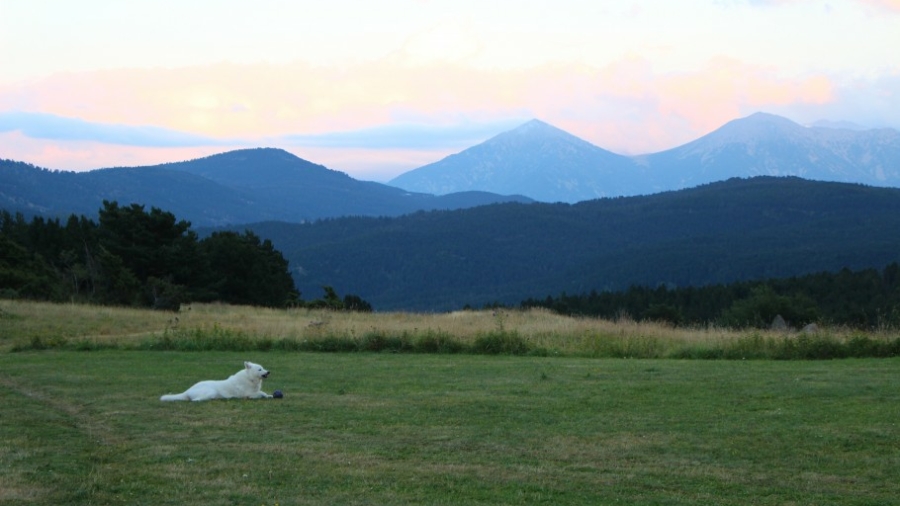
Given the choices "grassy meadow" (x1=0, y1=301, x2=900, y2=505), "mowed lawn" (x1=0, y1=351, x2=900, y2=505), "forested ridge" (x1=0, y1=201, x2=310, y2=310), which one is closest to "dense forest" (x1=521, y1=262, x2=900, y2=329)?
"forested ridge" (x1=0, y1=201, x2=310, y2=310)

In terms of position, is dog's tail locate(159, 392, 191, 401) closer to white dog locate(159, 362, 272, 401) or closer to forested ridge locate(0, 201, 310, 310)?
white dog locate(159, 362, 272, 401)

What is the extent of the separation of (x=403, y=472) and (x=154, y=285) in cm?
3863

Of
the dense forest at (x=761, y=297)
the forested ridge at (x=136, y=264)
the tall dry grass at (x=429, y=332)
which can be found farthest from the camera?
the dense forest at (x=761, y=297)

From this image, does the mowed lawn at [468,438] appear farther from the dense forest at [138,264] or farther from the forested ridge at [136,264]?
the dense forest at [138,264]

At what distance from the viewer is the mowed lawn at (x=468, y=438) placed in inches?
328

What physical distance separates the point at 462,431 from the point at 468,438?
0.46m

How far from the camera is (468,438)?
10.8 m

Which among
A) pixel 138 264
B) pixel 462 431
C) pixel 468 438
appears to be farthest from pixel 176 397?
pixel 138 264

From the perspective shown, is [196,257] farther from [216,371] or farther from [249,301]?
[216,371]

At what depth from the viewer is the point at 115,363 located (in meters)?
20.0

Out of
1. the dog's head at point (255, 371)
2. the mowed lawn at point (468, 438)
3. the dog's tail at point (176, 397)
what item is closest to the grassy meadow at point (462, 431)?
the mowed lawn at point (468, 438)

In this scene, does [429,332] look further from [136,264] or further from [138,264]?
[138,264]

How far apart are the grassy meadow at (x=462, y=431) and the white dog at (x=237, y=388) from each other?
1.40 feet

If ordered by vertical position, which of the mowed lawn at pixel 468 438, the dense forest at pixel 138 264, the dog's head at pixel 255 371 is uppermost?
the dense forest at pixel 138 264
